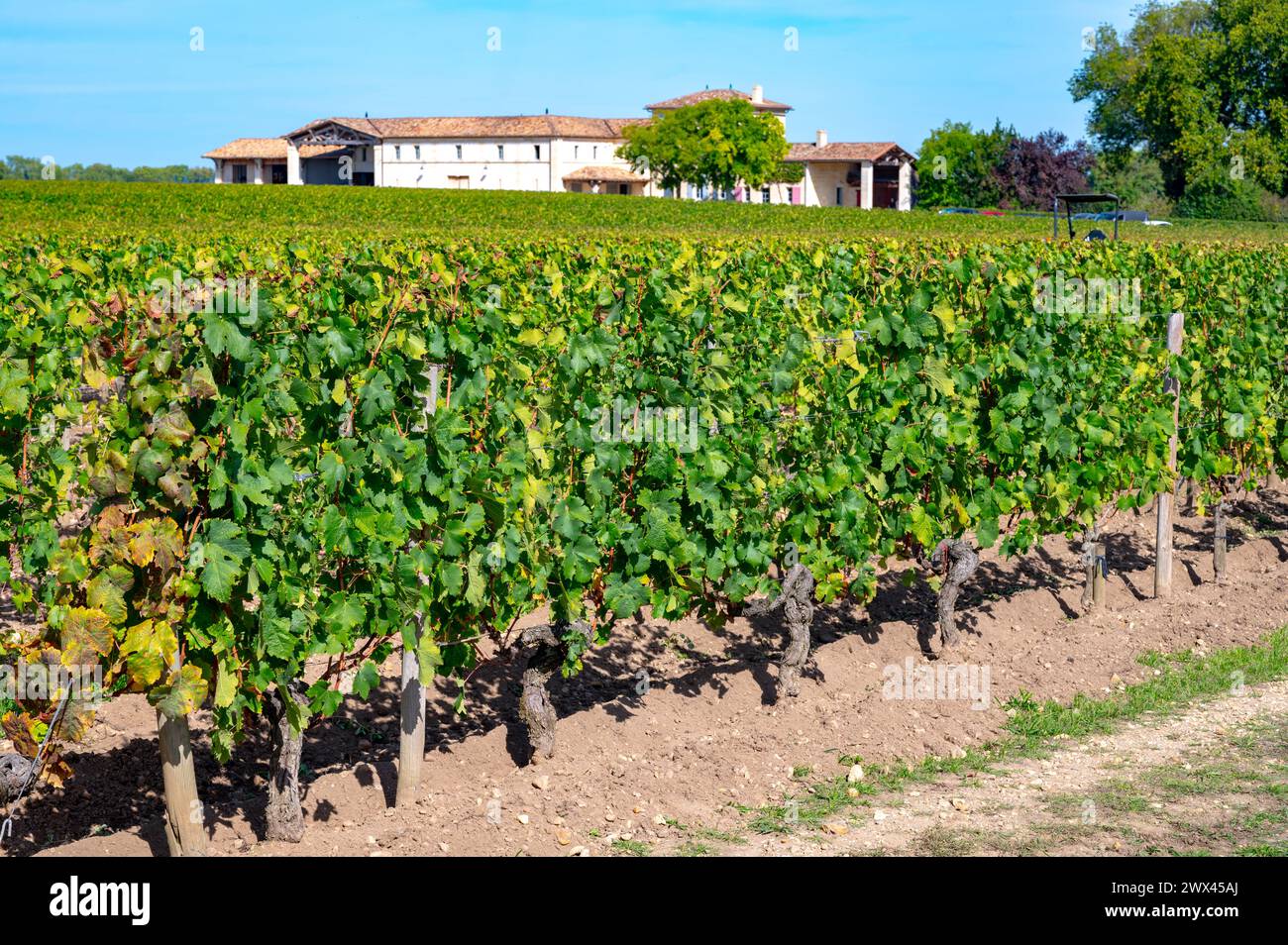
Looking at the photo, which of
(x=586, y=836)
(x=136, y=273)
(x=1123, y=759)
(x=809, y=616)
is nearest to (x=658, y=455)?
(x=809, y=616)

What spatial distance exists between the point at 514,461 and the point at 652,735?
1479 millimetres

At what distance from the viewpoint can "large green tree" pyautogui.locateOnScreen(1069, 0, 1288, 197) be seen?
71.9m

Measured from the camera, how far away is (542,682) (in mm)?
6168

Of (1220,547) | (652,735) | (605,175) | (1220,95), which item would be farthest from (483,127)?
(652,735)

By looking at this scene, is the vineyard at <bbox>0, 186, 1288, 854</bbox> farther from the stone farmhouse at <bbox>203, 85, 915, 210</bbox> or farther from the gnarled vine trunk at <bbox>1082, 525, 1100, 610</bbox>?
the stone farmhouse at <bbox>203, 85, 915, 210</bbox>

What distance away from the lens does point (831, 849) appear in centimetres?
542

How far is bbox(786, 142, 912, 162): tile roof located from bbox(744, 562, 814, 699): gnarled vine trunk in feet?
325

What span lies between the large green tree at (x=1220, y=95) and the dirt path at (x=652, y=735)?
67128 millimetres

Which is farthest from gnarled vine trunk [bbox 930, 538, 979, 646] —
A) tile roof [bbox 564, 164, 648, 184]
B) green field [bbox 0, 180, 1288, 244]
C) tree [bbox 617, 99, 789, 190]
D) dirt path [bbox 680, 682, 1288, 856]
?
tile roof [bbox 564, 164, 648, 184]

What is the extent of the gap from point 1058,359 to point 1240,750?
2557 millimetres

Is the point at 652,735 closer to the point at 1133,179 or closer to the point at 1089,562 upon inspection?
the point at 1089,562

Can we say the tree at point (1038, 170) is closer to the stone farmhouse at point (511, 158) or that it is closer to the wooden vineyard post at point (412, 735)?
the stone farmhouse at point (511, 158)

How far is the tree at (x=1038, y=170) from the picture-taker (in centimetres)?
8300

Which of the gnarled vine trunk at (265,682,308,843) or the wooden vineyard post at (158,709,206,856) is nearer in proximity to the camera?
the wooden vineyard post at (158,709,206,856)
